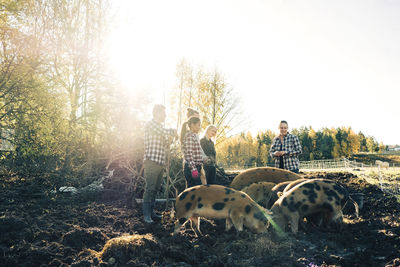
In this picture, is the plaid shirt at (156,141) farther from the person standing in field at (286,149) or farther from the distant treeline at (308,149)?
the distant treeline at (308,149)

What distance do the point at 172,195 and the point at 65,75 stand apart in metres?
9.61

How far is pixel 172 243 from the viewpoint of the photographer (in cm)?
349

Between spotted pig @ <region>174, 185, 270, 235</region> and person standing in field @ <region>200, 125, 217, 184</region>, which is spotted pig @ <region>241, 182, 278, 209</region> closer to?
person standing in field @ <region>200, 125, 217, 184</region>

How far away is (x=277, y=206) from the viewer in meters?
3.93

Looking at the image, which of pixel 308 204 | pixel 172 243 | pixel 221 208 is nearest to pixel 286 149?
pixel 308 204

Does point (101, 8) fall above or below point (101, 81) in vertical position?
above

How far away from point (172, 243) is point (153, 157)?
1.58 metres

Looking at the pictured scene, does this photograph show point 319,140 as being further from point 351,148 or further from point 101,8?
point 101,8

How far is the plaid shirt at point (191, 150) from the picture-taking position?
15.0ft

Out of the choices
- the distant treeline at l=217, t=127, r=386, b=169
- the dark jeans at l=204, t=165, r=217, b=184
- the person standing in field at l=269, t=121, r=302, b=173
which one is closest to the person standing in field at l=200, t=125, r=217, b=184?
the dark jeans at l=204, t=165, r=217, b=184

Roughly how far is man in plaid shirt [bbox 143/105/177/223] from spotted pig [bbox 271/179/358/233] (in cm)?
205

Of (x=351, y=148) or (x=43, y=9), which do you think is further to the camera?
(x=351, y=148)

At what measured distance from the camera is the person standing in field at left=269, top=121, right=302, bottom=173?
19.2ft

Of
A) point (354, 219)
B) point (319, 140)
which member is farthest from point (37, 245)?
point (319, 140)
